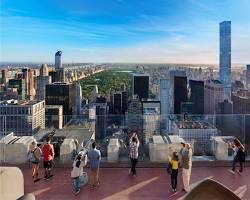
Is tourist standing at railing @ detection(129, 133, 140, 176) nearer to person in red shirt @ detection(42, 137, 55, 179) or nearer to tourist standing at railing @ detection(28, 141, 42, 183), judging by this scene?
person in red shirt @ detection(42, 137, 55, 179)

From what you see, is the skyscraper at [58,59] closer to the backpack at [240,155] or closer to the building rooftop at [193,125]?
the building rooftop at [193,125]

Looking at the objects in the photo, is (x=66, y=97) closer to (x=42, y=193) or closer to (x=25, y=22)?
(x=25, y=22)

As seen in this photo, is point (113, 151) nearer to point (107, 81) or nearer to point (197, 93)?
point (107, 81)

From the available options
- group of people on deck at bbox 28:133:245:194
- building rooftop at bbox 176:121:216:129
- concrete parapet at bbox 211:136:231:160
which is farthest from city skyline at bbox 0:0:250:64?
group of people on deck at bbox 28:133:245:194

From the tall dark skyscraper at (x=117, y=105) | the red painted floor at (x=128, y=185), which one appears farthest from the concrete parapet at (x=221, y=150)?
the tall dark skyscraper at (x=117, y=105)

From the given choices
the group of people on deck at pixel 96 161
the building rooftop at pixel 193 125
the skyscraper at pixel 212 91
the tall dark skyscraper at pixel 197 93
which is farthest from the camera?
the skyscraper at pixel 212 91

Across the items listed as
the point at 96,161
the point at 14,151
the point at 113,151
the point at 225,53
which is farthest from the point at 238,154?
the point at 225,53
